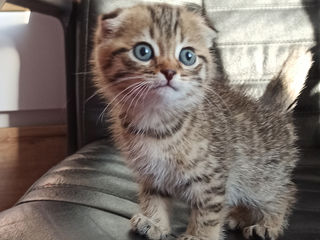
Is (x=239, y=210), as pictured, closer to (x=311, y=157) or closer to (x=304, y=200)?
(x=304, y=200)

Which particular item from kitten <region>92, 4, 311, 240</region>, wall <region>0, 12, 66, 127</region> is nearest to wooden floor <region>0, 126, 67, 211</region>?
wall <region>0, 12, 66, 127</region>

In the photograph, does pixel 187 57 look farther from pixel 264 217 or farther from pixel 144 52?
pixel 264 217

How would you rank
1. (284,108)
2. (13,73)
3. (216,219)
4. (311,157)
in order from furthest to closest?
1. (13,73)
2. (311,157)
3. (284,108)
4. (216,219)

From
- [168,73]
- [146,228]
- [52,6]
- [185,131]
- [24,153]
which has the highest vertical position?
[52,6]

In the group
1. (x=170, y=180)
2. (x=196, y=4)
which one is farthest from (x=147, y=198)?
(x=196, y=4)

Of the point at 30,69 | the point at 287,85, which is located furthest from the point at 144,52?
the point at 30,69

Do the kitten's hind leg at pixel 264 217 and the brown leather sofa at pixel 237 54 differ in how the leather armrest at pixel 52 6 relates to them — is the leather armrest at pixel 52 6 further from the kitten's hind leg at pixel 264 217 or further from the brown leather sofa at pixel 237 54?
the kitten's hind leg at pixel 264 217

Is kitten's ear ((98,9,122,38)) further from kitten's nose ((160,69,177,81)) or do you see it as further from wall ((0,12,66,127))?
wall ((0,12,66,127))
